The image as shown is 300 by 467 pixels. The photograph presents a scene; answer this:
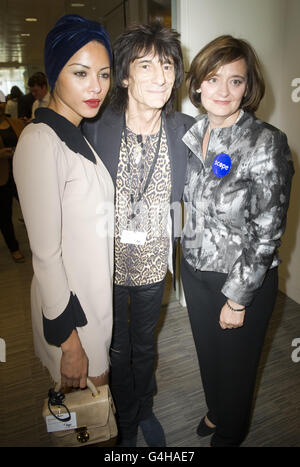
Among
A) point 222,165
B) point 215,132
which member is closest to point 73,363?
point 222,165

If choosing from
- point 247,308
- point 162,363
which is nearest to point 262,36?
point 247,308

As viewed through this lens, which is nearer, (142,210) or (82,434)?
(82,434)

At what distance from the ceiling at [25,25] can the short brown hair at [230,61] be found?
703 mm

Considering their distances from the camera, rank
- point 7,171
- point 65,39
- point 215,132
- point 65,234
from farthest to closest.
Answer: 1. point 7,171
2. point 215,132
3. point 65,234
4. point 65,39

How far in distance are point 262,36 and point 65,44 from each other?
197cm

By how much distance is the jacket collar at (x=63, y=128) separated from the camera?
3.57 feet

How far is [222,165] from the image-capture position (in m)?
1.34

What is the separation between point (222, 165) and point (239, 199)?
0.15m

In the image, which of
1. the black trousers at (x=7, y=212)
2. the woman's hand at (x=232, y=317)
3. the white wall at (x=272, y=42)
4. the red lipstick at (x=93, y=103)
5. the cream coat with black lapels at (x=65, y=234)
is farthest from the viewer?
the black trousers at (x=7, y=212)

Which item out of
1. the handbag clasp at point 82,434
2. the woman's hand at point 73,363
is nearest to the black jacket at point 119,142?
the woman's hand at point 73,363

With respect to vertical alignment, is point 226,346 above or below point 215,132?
below

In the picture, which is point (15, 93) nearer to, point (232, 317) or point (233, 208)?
point (233, 208)

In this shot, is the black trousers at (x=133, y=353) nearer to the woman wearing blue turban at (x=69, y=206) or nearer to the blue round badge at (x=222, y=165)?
the woman wearing blue turban at (x=69, y=206)
